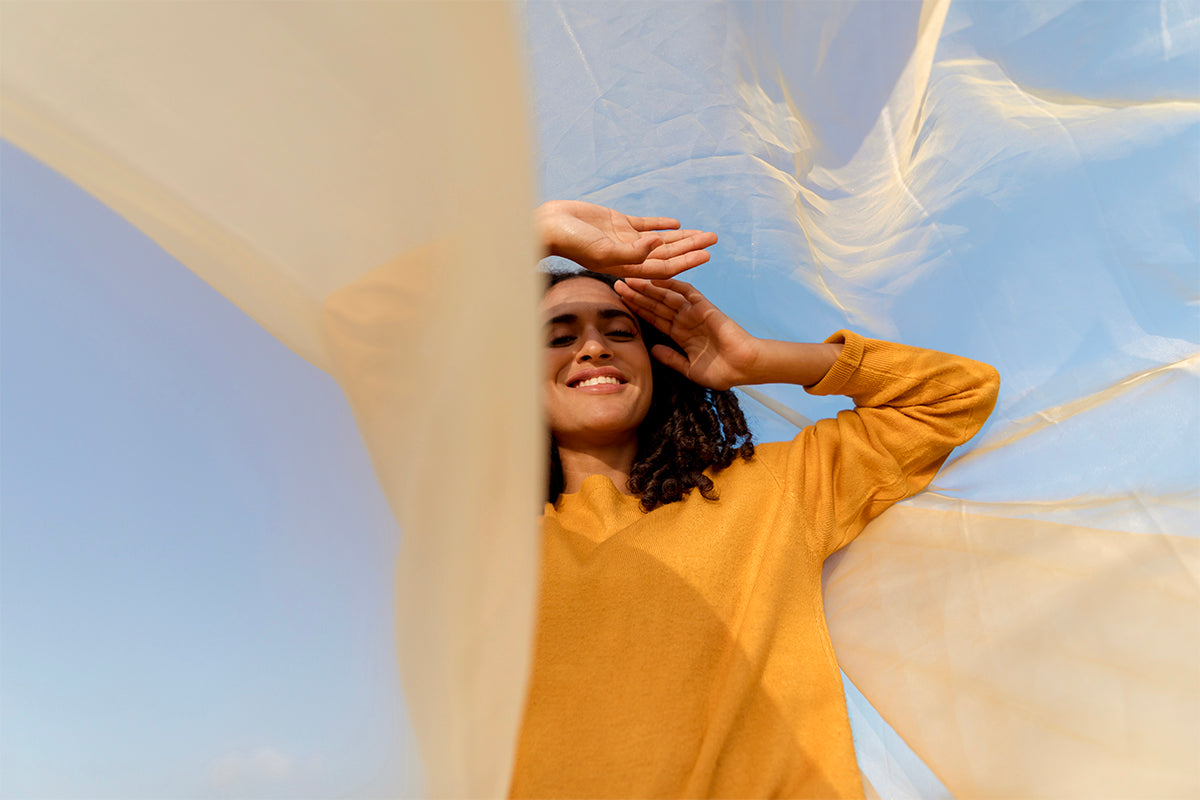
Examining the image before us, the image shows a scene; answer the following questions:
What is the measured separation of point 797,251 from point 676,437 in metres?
0.39

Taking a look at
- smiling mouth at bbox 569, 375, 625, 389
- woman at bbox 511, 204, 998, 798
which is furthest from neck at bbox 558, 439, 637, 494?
smiling mouth at bbox 569, 375, 625, 389

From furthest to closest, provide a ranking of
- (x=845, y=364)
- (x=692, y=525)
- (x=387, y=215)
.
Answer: (x=845, y=364), (x=692, y=525), (x=387, y=215)

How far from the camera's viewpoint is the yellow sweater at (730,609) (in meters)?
1.03

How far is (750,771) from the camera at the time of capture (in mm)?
1047

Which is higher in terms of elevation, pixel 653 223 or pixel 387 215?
Result: pixel 653 223

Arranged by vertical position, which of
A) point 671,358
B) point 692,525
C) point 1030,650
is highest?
point 671,358

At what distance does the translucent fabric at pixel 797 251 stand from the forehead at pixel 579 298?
6.5 inches

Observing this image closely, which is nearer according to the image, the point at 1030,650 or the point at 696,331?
the point at 1030,650

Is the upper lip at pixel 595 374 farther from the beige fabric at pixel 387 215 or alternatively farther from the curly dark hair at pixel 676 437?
the beige fabric at pixel 387 215

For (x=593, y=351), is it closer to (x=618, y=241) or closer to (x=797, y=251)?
(x=618, y=241)

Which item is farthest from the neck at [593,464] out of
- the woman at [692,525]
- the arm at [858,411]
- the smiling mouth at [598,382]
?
the arm at [858,411]

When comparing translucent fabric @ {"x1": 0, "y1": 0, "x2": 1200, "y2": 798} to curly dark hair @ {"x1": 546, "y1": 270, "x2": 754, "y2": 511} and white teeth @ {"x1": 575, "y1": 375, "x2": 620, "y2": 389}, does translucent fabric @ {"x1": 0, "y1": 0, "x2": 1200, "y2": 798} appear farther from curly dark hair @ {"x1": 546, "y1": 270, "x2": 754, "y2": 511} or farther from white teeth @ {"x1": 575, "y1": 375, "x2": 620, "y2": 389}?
white teeth @ {"x1": 575, "y1": 375, "x2": 620, "y2": 389}

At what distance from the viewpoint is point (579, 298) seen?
149 centimetres

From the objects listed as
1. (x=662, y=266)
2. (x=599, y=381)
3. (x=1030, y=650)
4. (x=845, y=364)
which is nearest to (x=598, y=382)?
(x=599, y=381)
